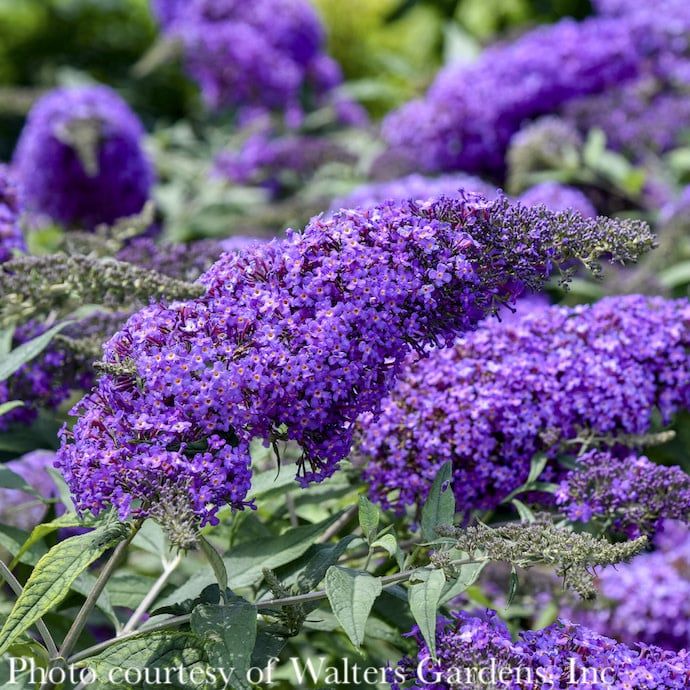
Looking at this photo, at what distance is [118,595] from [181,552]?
36 centimetres

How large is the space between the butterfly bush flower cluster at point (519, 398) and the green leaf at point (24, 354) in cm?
73

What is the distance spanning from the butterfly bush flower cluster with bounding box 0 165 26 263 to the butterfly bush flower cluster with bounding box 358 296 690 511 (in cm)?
114

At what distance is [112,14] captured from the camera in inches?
400

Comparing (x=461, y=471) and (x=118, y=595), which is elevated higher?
(x=461, y=471)

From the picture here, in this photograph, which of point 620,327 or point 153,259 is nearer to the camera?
point 620,327

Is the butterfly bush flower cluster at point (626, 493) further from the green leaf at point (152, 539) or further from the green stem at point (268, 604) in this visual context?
the green leaf at point (152, 539)

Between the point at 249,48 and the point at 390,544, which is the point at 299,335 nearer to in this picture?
the point at 390,544

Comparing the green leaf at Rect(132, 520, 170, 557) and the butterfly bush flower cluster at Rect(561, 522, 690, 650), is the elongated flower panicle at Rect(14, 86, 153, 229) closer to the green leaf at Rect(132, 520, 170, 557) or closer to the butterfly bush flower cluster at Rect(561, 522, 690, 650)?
the green leaf at Rect(132, 520, 170, 557)

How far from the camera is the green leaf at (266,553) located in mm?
2205

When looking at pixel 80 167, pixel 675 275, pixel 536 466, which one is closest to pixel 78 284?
pixel 536 466

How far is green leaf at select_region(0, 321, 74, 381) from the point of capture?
2332 mm

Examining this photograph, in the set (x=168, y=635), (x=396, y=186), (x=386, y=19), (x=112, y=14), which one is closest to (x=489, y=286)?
(x=168, y=635)

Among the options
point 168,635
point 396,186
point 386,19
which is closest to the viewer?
point 168,635

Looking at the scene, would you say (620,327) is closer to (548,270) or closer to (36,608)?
(548,270)
